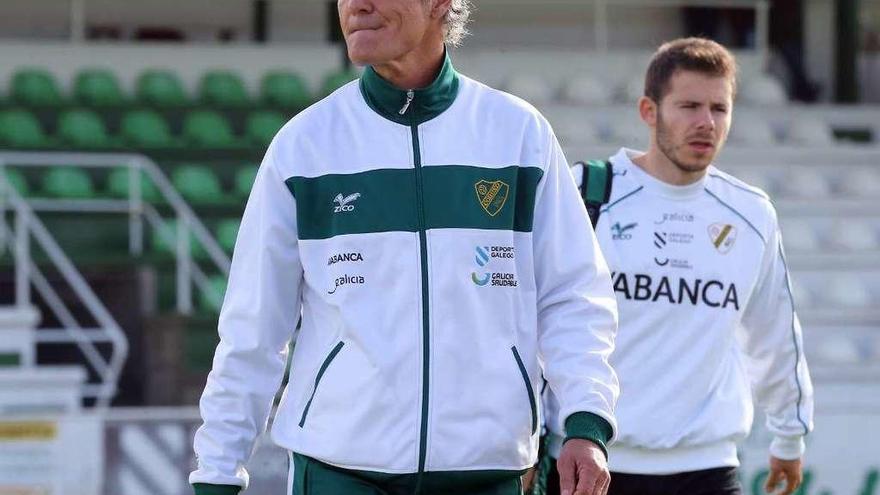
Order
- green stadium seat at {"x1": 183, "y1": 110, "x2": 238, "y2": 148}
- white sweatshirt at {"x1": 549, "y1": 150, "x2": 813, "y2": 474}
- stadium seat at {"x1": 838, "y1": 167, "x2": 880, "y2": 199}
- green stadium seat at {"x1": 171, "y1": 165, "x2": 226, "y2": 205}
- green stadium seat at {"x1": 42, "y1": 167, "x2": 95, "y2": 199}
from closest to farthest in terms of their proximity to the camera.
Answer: white sweatshirt at {"x1": 549, "y1": 150, "x2": 813, "y2": 474} → green stadium seat at {"x1": 42, "y1": 167, "x2": 95, "y2": 199} → green stadium seat at {"x1": 171, "y1": 165, "x2": 226, "y2": 205} → green stadium seat at {"x1": 183, "y1": 110, "x2": 238, "y2": 148} → stadium seat at {"x1": 838, "y1": 167, "x2": 880, "y2": 199}

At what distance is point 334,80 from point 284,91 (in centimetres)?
47

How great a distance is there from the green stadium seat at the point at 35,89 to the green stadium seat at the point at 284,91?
67.2 inches

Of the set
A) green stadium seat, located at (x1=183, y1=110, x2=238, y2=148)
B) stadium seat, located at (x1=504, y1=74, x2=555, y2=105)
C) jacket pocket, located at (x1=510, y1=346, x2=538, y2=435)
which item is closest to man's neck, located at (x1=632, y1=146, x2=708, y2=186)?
jacket pocket, located at (x1=510, y1=346, x2=538, y2=435)

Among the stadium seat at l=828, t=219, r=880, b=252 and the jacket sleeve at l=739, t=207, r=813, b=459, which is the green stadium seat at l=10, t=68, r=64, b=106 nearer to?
the stadium seat at l=828, t=219, r=880, b=252

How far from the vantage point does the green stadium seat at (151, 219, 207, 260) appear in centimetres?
1301

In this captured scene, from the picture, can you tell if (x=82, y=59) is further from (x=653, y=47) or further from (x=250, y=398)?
(x=250, y=398)

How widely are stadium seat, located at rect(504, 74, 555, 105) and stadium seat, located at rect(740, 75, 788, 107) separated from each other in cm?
171

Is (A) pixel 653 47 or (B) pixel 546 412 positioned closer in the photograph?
(B) pixel 546 412

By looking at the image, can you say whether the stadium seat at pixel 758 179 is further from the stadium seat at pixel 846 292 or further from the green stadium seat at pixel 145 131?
the green stadium seat at pixel 145 131

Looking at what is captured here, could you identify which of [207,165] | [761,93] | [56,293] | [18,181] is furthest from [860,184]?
[18,181]

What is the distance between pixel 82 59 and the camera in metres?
15.9

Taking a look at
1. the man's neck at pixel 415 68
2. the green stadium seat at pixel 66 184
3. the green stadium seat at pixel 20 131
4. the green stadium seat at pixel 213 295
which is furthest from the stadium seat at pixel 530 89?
the man's neck at pixel 415 68

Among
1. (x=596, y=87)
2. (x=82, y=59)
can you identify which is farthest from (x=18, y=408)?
(x=596, y=87)

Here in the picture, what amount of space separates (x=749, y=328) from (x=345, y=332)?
1.96 metres
